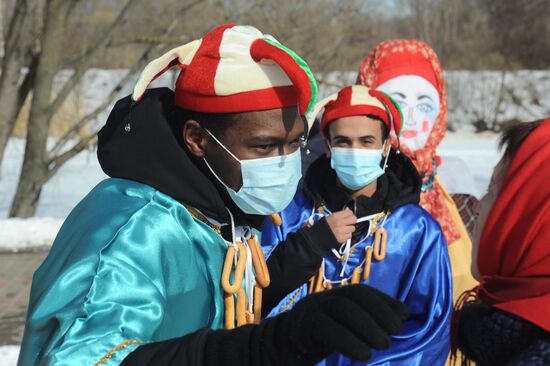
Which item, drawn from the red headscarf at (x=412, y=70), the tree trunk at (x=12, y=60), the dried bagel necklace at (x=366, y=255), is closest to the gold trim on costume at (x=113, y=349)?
the dried bagel necklace at (x=366, y=255)

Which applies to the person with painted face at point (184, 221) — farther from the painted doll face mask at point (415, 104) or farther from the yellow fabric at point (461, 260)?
the painted doll face mask at point (415, 104)

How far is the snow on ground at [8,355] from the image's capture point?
Result: 468 centimetres

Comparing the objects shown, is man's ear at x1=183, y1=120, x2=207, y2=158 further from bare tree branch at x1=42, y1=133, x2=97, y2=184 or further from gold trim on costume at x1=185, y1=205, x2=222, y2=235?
bare tree branch at x1=42, y1=133, x2=97, y2=184

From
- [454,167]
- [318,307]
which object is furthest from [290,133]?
[454,167]

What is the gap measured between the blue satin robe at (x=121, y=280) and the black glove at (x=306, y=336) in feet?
0.37

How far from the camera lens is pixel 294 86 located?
183cm

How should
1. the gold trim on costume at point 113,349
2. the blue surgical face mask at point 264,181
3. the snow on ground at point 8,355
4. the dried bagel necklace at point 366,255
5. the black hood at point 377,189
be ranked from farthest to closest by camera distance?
1. the snow on ground at point 8,355
2. the black hood at point 377,189
3. the dried bagel necklace at point 366,255
4. the blue surgical face mask at point 264,181
5. the gold trim on costume at point 113,349

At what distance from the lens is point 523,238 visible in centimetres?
161

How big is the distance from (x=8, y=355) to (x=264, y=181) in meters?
3.57

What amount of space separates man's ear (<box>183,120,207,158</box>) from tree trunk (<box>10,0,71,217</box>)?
767 centimetres

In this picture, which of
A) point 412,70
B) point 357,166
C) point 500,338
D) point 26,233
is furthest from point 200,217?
point 26,233

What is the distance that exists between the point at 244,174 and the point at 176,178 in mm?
184

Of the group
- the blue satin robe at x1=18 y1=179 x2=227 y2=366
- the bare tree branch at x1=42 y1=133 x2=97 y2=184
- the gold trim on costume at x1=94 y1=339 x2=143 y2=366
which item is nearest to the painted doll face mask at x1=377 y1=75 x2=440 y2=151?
the blue satin robe at x1=18 y1=179 x2=227 y2=366

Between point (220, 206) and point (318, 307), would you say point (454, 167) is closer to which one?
point (220, 206)
